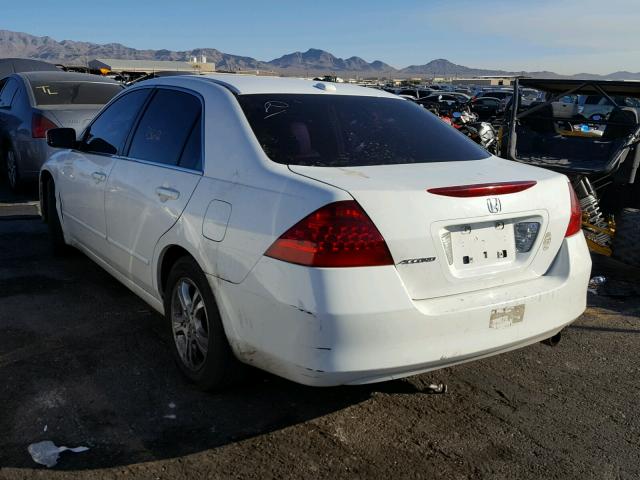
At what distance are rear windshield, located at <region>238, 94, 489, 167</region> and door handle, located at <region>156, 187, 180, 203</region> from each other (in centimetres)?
55

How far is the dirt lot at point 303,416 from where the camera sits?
2.77 m

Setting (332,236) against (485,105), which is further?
(485,105)

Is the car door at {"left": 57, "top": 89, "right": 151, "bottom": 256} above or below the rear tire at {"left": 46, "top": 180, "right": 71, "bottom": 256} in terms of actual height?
above

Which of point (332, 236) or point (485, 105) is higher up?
point (332, 236)

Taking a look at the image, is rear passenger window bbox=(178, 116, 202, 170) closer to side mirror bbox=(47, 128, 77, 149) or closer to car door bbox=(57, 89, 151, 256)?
car door bbox=(57, 89, 151, 256)

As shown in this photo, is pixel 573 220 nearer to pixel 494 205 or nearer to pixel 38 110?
pixel 494 205

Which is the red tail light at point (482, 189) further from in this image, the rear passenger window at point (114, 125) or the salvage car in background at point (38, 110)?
the salvage car in background at point (38, 110)

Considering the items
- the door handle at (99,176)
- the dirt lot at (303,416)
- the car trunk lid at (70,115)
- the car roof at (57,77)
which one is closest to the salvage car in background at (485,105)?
the car roof at (57,77)

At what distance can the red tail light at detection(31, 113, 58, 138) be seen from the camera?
8.02 m

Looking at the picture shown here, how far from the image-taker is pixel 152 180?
3.64 metres

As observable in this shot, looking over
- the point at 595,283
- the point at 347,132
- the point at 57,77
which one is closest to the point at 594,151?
the point at 595,283

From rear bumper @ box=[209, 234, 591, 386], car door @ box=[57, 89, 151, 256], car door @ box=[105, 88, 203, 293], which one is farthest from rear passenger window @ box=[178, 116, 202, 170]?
car door @ box=[57, 89, 151, 256]

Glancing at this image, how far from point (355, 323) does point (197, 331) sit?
1076mm

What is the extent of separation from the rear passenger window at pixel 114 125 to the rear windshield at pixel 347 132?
1.17 metres
